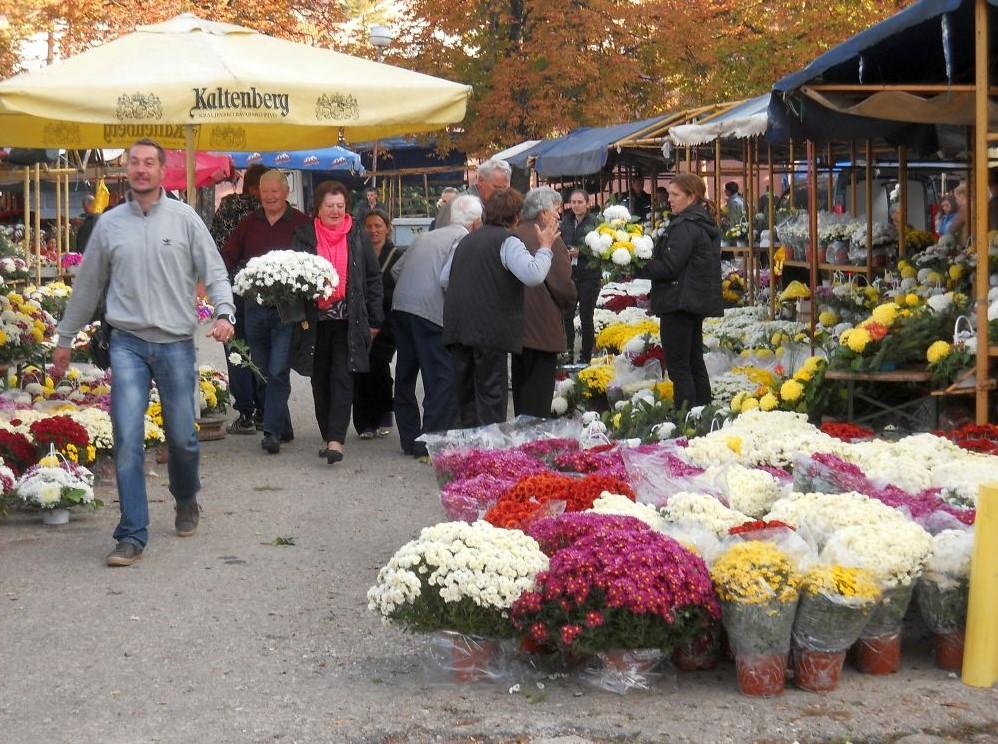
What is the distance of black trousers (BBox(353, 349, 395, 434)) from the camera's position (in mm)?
10906

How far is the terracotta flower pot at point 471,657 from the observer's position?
512 cm

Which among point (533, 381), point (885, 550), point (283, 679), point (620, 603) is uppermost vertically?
point (533, 381)

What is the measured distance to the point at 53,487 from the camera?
7.78 m

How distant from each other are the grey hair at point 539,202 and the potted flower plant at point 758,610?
178 inches

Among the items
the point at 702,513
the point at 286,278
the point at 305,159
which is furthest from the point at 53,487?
the point at 305,159

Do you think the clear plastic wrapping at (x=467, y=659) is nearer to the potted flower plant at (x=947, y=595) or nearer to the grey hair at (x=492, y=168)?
the potted flower plant at (x=947, y=595)

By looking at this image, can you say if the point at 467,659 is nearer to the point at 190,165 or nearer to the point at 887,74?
the point at 887,74

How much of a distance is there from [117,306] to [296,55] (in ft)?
11.7

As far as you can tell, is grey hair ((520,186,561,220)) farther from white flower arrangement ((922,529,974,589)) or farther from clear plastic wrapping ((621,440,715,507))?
white flower arrangement ((922,529,974,589))

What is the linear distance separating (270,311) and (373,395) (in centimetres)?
121

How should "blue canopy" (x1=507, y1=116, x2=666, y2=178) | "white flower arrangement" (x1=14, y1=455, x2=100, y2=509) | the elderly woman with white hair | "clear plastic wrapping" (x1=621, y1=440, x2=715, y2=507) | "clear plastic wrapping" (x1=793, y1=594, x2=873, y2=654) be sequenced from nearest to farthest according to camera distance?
"clear plastic wrapping" (x1=793, y1=594, x2=873, y2=654)
"clear plastic wrapping" (x1=621, y1=440, x2=715, y2=507)
"white flower arrangement" (x1=14, y1=455, x2=100, y2=509)
the elderly woman with white hair
"blue canopy" (x1=507, y1=116, x2=666, y2=178)

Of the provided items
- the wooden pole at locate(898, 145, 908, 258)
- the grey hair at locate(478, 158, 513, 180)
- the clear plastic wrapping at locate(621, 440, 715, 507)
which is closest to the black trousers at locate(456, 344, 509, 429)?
the grey hair at locate(478, 158, 513, 180)

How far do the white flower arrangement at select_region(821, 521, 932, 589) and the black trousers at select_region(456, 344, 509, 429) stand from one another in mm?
4169

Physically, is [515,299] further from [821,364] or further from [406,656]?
[406,656]
